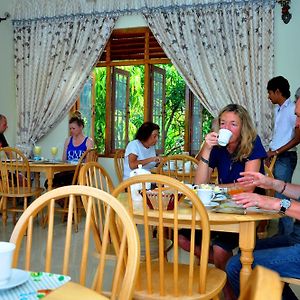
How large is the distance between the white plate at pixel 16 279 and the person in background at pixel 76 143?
173 inches

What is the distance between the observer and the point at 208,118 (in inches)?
227

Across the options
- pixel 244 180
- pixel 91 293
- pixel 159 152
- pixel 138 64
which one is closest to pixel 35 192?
pixel 159 152

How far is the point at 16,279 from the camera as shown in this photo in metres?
1.05

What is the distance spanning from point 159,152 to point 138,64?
1.18 metres

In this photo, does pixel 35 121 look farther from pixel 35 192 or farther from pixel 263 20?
pixel 263 20

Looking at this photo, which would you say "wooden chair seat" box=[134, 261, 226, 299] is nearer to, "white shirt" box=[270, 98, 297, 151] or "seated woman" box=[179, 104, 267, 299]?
"seated woman" box=[179, 104, 267, 299]

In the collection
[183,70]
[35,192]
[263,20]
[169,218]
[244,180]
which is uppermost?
[263,20]

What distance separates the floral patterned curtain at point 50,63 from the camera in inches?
238

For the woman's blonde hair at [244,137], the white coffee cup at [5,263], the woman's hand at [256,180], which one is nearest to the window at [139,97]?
the woman's blonde hair at [244,137]

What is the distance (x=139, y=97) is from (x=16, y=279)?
5180mm

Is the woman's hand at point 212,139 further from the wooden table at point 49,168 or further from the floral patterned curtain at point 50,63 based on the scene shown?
the floral patterned curtain at point 50,63

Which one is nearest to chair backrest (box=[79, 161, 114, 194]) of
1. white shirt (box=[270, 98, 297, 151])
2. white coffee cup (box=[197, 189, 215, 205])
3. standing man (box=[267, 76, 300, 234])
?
white coffee cup (box=[197, 189, 215, 205])

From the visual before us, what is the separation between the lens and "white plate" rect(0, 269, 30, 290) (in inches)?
39.1

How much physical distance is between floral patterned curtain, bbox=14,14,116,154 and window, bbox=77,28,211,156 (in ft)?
0.77
